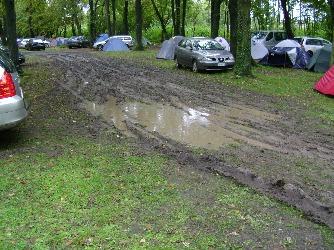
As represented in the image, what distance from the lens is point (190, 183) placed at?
18.6ft

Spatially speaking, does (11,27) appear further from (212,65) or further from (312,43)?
(312,43)

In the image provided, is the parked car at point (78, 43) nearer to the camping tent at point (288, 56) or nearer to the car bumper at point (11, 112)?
the camping tent at point (288, 56)

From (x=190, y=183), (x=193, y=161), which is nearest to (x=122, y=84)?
(x=193, y=161)

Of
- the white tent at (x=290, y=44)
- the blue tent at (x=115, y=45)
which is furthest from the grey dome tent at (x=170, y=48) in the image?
the blue tent at (x=115, y=45)

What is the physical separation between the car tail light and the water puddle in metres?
2.41

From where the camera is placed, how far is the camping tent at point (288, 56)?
21.7 metres

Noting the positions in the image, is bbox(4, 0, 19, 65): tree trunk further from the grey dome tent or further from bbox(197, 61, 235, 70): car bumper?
the grey dome tent

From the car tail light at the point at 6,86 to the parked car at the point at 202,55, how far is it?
40.8 ft

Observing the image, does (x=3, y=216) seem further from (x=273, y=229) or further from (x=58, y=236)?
(x=273, y=229)

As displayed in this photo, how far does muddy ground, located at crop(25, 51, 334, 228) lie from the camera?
18.8 feet

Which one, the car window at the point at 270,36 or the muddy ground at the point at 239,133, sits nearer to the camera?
the muddy ground at the point at 239,133

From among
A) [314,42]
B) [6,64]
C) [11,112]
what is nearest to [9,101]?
[11,112]

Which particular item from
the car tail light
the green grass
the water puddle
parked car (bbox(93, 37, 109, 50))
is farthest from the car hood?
parked car (bbox(93, 37, 109, 50))

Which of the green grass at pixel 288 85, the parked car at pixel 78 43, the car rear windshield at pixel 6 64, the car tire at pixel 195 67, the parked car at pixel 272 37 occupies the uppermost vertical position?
the car rear windshield at pixel 6 64
